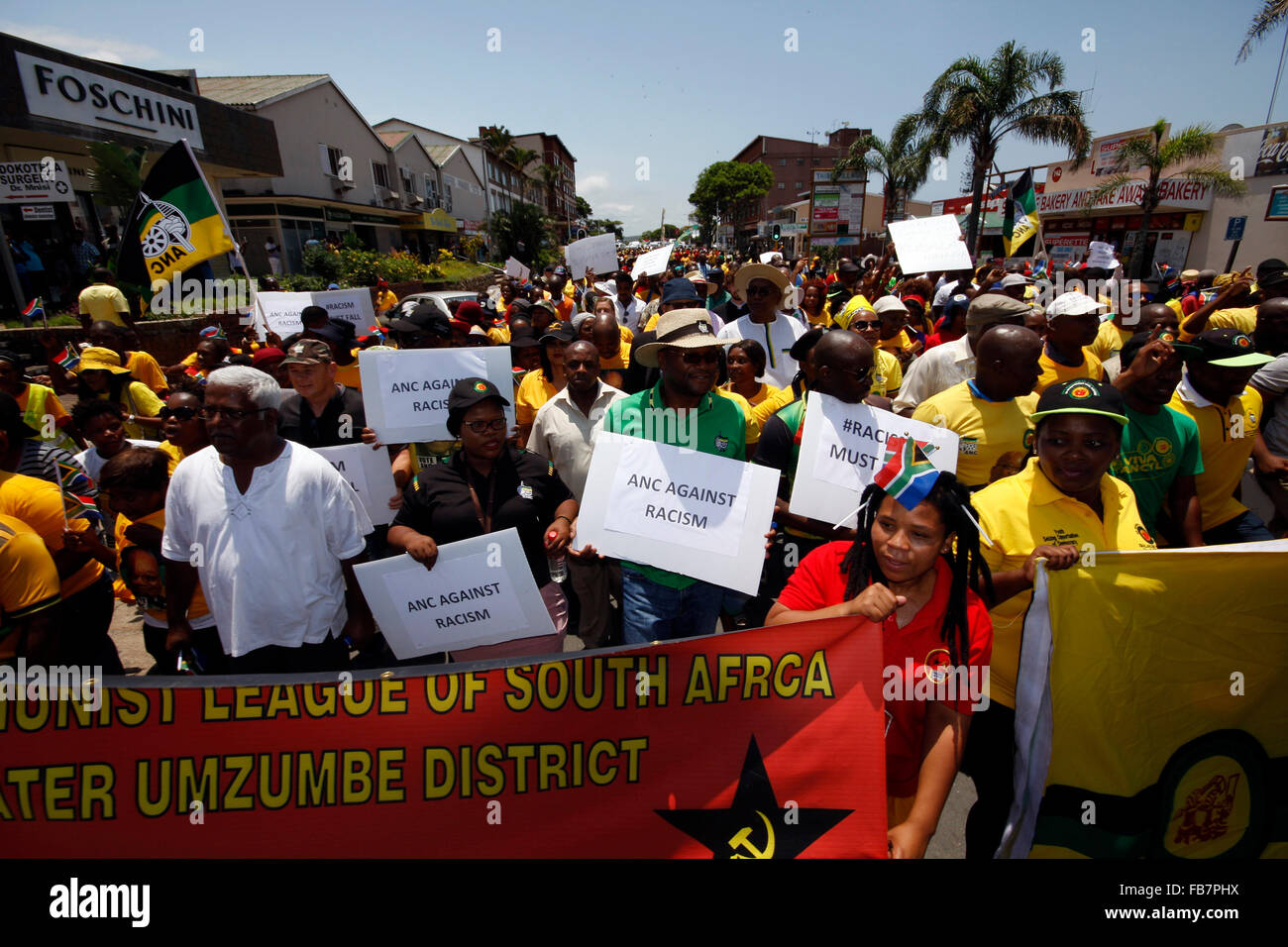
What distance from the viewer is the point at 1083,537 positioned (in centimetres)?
234

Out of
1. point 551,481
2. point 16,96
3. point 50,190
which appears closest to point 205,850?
point 551,481

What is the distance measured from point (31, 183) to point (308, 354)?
1318cm

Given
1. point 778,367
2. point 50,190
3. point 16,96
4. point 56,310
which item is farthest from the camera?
point 56,310

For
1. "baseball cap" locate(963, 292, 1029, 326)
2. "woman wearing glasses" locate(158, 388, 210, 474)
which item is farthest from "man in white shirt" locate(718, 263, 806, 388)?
"woman wearing glasses" locate(158, 388, 210, 474)

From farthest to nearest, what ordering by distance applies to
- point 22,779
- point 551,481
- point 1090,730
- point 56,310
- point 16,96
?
1. point 56,310
2. point 16,96
3. point 551,481
4. point 1090,730
5. point 22,779

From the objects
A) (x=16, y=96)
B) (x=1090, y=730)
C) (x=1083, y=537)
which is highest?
(x=16, y=96)

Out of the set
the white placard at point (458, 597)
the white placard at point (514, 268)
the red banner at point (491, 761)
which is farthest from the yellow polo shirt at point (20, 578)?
the white placard at point (514, 268)

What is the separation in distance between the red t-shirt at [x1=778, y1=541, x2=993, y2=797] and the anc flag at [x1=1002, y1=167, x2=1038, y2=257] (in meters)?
9.74

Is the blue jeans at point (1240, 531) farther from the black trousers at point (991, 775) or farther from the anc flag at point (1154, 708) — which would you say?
the black trousers at point (991, 775)

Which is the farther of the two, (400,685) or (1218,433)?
(1218,433)

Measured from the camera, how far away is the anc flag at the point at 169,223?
5254mm

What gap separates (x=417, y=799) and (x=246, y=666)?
127cm

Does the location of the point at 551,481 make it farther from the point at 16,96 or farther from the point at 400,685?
the point at 16,96

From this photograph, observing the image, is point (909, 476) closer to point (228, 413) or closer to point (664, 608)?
point (664, 608)
